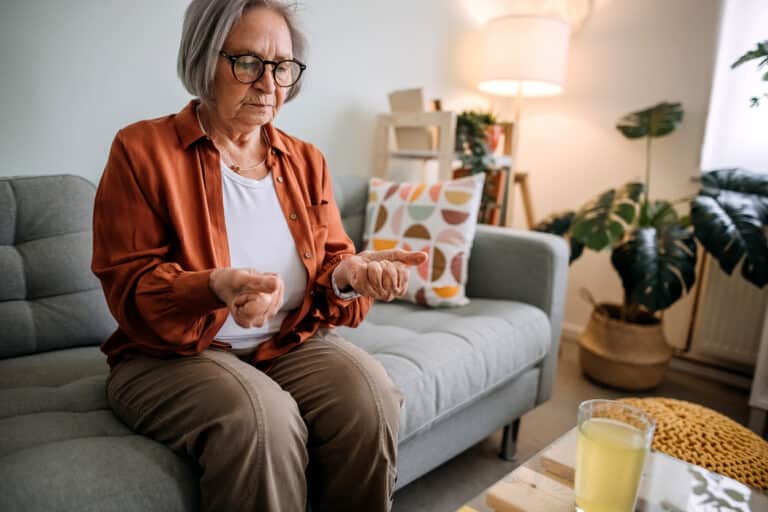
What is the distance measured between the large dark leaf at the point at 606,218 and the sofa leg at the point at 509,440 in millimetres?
722

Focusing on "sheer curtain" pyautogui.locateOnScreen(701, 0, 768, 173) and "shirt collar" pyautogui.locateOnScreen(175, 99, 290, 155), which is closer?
"shirt collar" pyautogui.locateOnScreen(175, 99, 290, 155)

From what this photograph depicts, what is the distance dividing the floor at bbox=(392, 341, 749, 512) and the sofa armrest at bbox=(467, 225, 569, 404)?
205 mm

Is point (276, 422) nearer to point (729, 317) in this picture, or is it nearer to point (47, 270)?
point (47, 270)

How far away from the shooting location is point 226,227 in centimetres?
95

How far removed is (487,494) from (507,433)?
0.91 meters

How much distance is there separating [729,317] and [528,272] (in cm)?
112

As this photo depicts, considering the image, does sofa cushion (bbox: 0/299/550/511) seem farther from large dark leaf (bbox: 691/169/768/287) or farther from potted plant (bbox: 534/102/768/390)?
large dark leaf (bbox: 691/169/768/287)

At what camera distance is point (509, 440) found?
1.58 metres

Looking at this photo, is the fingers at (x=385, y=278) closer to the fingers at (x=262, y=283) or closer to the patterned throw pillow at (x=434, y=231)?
the fingers at (x=262, y=283)

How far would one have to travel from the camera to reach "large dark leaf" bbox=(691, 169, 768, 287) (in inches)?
68.9

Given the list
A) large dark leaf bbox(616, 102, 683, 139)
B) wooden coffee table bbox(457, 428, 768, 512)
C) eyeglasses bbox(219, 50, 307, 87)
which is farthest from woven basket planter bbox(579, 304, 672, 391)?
eyeglasses bbox(219, 50, 307, 87)

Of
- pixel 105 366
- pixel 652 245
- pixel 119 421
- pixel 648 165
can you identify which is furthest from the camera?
pixel 648 165

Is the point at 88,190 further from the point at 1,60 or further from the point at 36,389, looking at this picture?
the point at 36,389

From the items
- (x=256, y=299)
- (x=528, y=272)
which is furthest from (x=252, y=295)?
(x=528, y=272)
